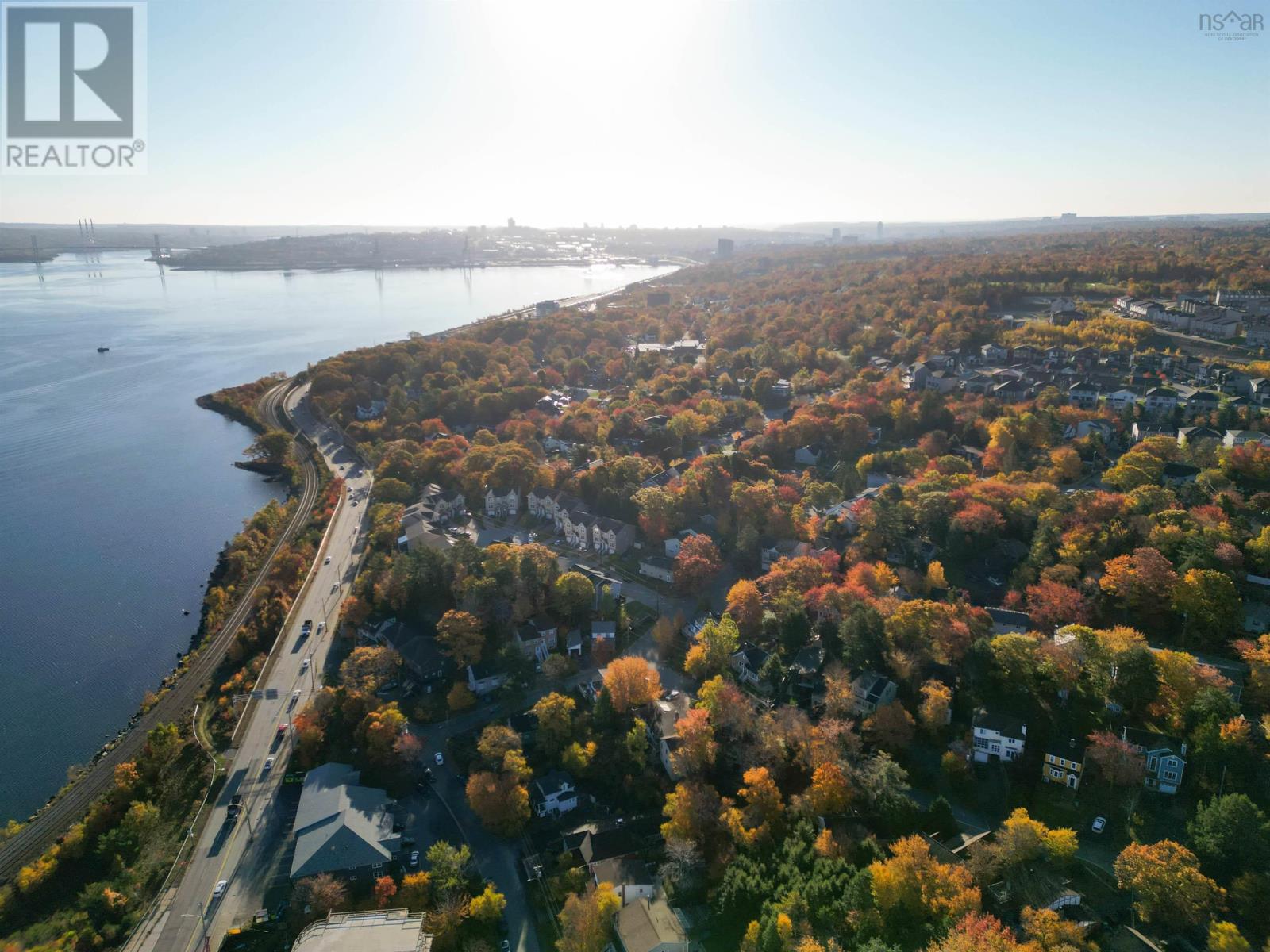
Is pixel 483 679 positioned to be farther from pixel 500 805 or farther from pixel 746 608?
pixel 746 608

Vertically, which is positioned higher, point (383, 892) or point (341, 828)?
point (341, 828)

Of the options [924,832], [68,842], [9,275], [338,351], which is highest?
[9,275]

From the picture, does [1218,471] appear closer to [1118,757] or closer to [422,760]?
[1118,757]

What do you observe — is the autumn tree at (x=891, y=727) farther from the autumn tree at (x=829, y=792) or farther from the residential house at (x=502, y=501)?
the residential house at (x=502, y=501)

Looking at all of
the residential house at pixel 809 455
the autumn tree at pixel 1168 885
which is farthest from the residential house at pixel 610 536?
the autumn tree at pixel 1168 885

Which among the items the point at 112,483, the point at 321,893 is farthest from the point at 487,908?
the point at 112,483

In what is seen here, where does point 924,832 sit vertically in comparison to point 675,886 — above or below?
above

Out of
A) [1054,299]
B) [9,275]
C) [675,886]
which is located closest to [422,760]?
[675,886]
